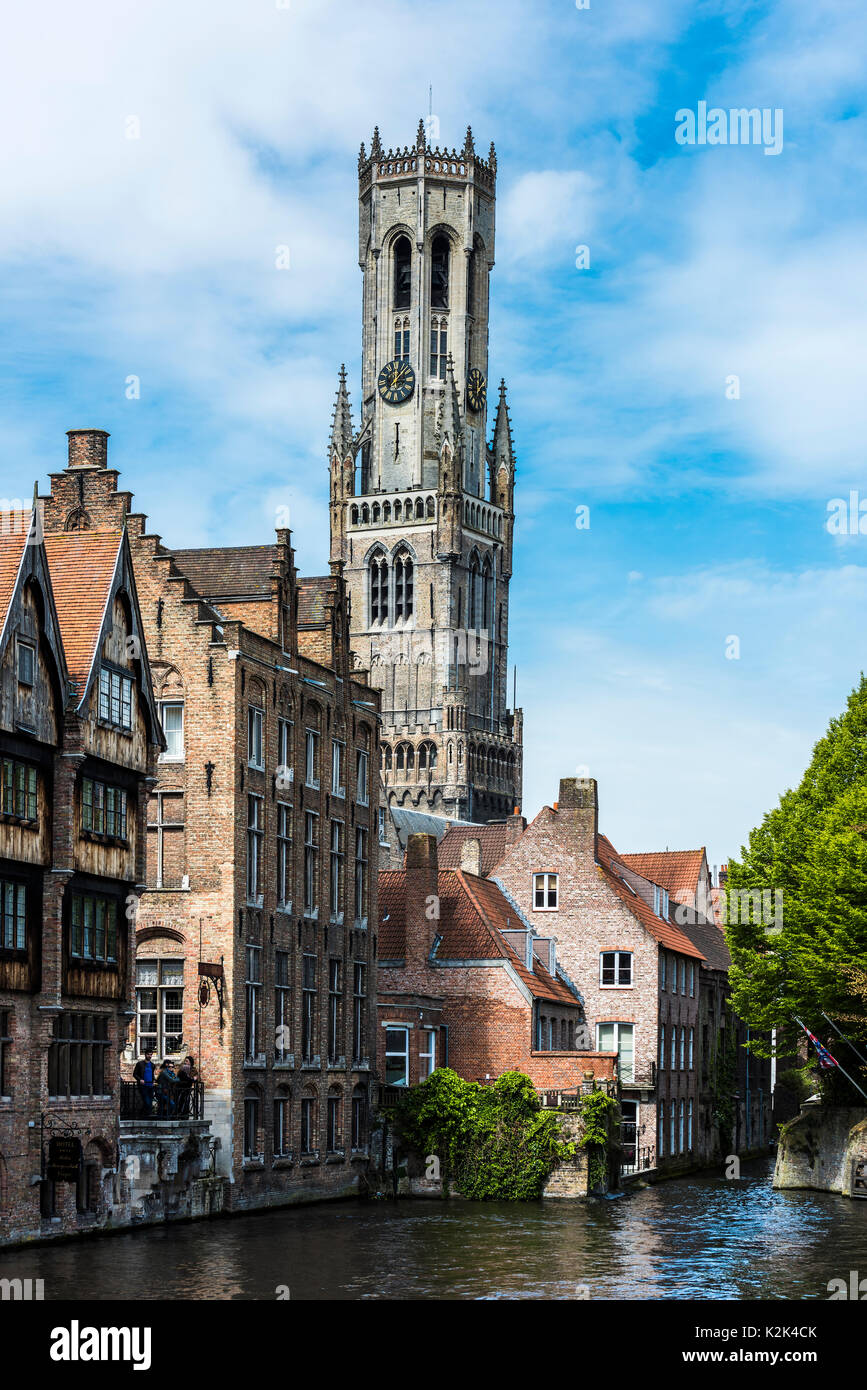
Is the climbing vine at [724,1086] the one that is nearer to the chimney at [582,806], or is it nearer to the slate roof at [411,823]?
the chimney at [582,806]

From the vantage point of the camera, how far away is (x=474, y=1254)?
42.1 m

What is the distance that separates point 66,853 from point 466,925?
23644 mm

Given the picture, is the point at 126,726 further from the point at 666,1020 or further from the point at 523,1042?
the point at 666,1020

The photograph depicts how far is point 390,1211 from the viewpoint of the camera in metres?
53.8

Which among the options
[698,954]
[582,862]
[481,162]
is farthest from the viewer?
[481,162]

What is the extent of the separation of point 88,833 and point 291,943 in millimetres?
13195

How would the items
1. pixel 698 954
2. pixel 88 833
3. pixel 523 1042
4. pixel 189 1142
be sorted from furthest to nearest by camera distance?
pixel 698 954 → pixel 523 1042 → pixel 189 1142 → pixel 88 833

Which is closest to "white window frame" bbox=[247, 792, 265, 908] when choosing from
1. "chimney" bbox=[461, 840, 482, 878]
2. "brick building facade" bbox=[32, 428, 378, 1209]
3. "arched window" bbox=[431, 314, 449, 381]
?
"brick building facade" bbox=[32, 428, 378, 1209]

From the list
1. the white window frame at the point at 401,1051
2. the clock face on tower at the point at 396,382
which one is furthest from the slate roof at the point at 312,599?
the clock face on tower at the point at 396,382

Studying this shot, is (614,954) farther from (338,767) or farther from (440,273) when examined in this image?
(440,273)

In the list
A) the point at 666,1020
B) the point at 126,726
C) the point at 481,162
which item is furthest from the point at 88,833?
the point at 481,162

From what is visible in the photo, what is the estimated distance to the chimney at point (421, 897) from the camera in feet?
208

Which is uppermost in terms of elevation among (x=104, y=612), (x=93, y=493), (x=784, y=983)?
(x=93, y=493)

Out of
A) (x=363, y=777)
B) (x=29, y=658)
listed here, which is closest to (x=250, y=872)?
(x=363, y=777)
